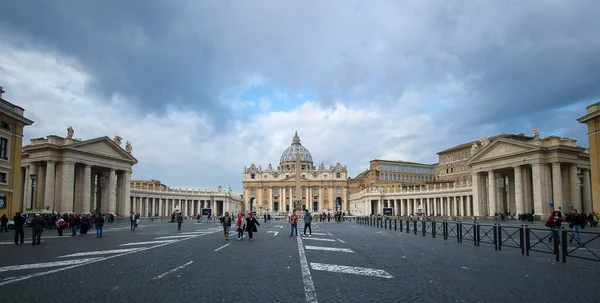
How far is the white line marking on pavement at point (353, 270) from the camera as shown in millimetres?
10586

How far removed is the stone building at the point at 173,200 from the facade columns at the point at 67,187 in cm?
1625

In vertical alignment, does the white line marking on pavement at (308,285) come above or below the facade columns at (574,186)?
below

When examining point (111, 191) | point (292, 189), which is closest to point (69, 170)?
point (111, 191)

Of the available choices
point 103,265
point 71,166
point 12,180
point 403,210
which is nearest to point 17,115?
point 12,180

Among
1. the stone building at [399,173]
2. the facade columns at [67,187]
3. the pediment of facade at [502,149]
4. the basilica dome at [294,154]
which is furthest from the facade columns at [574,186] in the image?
the basilica dome at [294,154]

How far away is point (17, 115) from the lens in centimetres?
3547

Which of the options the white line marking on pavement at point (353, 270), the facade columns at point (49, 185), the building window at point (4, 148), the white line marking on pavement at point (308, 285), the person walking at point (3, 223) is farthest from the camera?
the facade columns at point (49, 185)

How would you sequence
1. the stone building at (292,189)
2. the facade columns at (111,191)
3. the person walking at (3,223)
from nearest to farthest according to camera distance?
the person walking at (3,223)
the facade columns at (111,191)
the stone building at (292,189)

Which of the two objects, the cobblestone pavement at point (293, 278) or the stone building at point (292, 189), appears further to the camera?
the stone building at point (292, 189)

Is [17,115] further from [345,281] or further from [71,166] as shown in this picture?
[345,281]

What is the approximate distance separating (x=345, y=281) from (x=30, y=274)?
754 cm

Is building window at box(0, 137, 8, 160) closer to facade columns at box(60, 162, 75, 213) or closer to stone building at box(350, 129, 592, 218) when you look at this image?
facade columns at box(60, 162, 75, 213)

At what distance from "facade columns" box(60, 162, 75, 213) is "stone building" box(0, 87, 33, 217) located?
15284 mm

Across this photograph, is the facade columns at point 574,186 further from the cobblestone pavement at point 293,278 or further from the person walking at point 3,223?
the person walking at point 3,223
